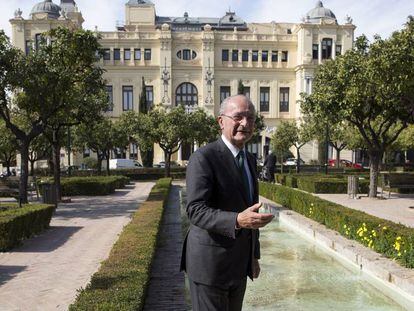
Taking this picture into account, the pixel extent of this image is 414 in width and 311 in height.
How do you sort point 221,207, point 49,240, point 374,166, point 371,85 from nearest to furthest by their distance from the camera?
point 221,207, point 49,240, point 371,85, point 374,166

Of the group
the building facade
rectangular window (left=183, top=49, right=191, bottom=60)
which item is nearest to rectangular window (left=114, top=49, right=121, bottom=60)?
the building facade

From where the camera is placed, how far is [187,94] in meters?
57.1

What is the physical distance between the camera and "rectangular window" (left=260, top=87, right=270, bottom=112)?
5703 centimetres

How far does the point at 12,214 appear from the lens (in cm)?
926

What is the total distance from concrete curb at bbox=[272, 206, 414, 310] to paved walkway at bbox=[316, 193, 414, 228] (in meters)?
3.13

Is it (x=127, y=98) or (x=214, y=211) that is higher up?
(x=127, y=98)

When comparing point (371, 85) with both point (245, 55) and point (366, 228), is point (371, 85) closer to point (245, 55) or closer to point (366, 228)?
point (366, 228)

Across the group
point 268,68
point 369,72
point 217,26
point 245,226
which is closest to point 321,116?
point 369,72

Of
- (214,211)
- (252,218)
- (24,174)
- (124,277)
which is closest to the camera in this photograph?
(252,218)

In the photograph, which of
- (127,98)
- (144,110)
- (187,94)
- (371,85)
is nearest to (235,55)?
(187,94)

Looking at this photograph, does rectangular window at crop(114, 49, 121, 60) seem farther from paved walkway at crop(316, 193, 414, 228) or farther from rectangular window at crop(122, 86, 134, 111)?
paved walkway at crop(316, 193, 414, 228)

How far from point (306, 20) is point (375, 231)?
53.5 metres

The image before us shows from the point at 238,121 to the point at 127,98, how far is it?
54.7 meters

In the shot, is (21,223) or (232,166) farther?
(21,223)
